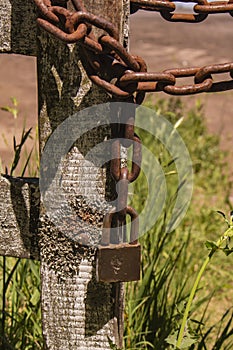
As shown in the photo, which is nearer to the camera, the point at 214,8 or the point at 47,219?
the point at 214,8

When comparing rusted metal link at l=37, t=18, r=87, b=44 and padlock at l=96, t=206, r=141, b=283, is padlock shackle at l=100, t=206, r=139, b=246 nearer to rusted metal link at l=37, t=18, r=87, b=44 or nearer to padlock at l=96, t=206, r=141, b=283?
padlock at l=96, t=206, r=141, b=283

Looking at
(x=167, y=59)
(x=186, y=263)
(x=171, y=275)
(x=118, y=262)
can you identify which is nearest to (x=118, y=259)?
(x=118, y=262)

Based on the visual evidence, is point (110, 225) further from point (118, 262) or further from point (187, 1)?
point (187, 1)

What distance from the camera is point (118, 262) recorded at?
137 centimetres

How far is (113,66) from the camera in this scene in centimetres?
123

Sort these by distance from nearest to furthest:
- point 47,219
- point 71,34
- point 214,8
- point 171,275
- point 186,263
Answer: point 71,34 < point 214,8 < point 47,219 < point 171,275 < point 186,263

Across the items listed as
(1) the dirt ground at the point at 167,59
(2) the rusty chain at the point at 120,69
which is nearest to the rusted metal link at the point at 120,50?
(2) the rusty chain at the point at 120,69

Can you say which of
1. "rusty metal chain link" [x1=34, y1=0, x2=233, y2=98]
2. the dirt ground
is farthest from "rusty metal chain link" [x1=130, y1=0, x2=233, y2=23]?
the dirt ground

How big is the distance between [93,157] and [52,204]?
140mm

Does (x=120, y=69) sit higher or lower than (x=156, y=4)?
lower

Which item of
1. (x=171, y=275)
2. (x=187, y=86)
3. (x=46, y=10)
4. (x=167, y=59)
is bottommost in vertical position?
(x=171, y=275)

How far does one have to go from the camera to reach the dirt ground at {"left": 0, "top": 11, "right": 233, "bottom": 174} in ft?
19.0

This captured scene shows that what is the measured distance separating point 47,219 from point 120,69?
0.40 m

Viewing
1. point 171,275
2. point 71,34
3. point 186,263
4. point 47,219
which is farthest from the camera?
point 186,263
